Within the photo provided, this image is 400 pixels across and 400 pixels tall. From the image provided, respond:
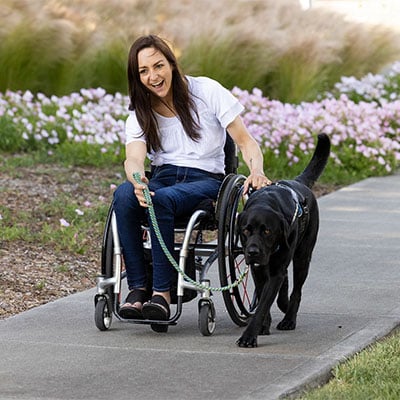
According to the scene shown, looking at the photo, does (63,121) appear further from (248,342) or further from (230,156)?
(248,342)

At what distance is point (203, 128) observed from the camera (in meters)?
5.57

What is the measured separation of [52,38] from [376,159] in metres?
3.89

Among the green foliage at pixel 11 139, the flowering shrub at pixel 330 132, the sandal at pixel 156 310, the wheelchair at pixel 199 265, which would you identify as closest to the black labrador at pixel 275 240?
the wheelchair at pixel 199 265

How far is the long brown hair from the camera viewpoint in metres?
Answer: 5.52

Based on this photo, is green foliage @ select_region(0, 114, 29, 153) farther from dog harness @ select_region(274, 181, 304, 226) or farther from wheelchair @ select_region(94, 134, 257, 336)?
dog harness @ select_region(274, 181, 304, 226)

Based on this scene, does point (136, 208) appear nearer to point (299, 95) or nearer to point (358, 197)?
point (358, 197)

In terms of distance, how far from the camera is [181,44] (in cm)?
1367

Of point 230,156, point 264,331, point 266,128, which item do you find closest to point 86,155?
point 266,128

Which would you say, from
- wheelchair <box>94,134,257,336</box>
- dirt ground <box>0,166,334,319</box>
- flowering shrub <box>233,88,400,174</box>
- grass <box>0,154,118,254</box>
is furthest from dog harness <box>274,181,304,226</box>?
flowering shrub <box>233,88,400,174</box>

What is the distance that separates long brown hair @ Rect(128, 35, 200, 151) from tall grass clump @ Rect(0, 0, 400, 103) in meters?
7.49

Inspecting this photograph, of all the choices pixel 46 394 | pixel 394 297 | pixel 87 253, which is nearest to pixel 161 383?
pixel 46 394

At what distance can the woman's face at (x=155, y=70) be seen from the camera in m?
5.48

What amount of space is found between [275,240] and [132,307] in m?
0.74

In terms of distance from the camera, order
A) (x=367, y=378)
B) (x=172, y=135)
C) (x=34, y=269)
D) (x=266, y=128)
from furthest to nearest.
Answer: (x=266, y=128)
(x=34, y=269)
(x=172, y=135)
(x=367, y=378)
